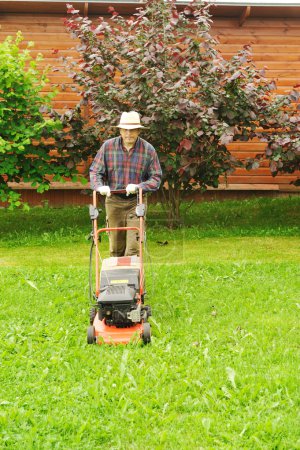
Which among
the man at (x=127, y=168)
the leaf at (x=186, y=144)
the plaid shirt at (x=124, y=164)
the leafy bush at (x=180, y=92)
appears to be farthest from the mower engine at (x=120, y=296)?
the leafy bush at (x=180, y=92)

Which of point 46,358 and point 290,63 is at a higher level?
point 290,63

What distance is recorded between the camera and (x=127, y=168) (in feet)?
22.4

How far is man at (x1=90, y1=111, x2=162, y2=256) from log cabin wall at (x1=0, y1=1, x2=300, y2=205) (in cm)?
676

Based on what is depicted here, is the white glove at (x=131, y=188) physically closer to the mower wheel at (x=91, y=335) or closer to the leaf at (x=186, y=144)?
the mower wheel at (x=91, y=335)

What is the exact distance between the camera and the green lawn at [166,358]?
13.7 feet

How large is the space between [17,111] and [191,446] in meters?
7.81

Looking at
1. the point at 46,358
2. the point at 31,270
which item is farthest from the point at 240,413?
the point at 31,270

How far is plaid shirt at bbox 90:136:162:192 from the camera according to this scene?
Answer: 22.4ft

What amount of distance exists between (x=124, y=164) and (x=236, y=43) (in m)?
7.95

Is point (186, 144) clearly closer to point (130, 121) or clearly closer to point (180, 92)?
point (180, 92)

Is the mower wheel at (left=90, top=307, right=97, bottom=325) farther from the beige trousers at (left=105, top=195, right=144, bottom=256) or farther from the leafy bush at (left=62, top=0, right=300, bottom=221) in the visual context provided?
the leafy bush at (left=62, top=0, right=300, bottom=221)

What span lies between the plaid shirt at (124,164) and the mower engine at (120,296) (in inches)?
38.8

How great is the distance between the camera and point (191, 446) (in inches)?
158

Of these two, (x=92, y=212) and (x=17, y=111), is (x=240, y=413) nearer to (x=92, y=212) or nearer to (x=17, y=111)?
(x=92, y=212)
